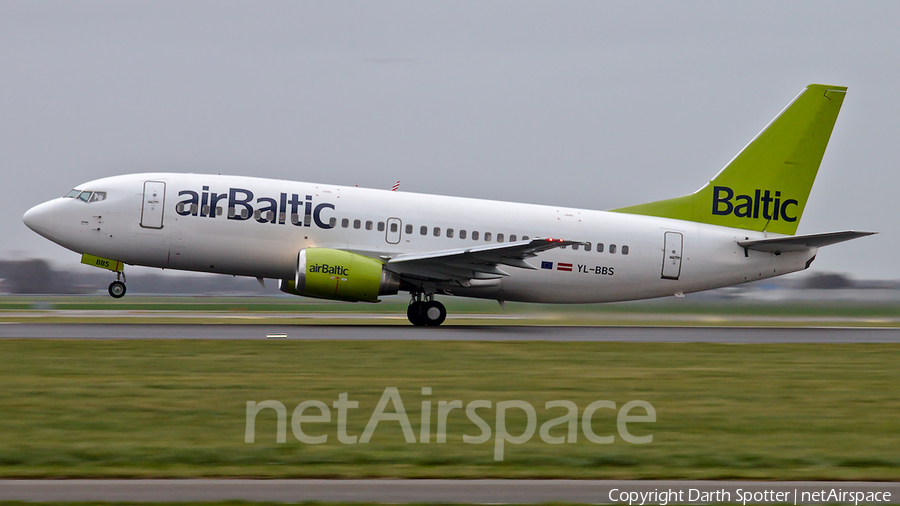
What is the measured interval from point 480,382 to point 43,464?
22.2 ft

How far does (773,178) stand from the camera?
25.8 m

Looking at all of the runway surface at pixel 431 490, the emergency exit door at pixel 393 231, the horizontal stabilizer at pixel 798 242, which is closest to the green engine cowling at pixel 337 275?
the emergency exit door at pixel 393 231

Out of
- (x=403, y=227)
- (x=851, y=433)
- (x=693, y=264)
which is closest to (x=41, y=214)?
(x=403, y=227)

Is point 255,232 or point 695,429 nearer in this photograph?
point 695,429

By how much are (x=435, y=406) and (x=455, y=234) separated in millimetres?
13087

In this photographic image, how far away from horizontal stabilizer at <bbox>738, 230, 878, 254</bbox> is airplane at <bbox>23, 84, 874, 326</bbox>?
0.05m

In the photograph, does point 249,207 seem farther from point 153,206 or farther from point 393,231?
point 393,231

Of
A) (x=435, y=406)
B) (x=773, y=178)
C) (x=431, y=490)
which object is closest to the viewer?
(x=431, y=490)

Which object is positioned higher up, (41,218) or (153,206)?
(153,206)

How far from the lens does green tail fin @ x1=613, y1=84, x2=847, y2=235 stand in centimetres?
2556

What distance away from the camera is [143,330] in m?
20.5

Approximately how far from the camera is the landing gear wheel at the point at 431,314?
78.4 ft

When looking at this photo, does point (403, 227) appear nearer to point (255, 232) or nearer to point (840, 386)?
point (255, 232)

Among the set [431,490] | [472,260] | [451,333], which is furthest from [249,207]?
[431,490]
